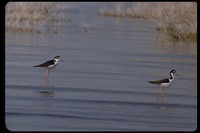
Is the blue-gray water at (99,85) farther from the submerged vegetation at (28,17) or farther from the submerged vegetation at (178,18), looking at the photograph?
the submerged vegetation at (28,17)

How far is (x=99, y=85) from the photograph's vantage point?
15.3 metres

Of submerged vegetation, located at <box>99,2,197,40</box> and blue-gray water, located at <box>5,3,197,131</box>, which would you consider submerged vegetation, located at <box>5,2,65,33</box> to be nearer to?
blue-gray water, located at <box>5,3,197,131</box>

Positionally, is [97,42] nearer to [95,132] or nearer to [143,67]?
[143,67]

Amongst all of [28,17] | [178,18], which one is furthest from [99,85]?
[28,17]

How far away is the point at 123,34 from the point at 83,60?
10040mm

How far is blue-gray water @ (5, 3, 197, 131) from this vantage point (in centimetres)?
1118

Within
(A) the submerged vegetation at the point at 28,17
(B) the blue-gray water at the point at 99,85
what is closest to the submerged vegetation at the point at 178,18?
(B) the blue-gray water at the point at 99,85

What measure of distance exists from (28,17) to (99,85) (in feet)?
55.3

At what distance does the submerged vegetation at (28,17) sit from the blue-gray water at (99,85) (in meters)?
1.86

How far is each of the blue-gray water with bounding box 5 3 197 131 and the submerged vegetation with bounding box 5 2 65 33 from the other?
1.86 meters

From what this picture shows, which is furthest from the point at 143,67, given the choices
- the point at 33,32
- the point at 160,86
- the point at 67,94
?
the point at 33,32

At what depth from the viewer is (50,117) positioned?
11.3 m

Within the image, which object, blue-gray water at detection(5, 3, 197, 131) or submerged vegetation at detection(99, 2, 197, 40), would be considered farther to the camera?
submerged vegetation at detection(99, 2, 197, 40)

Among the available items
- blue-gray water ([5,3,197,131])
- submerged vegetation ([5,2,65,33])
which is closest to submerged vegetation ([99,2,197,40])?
blue-gray water ([5,3,197,131])
